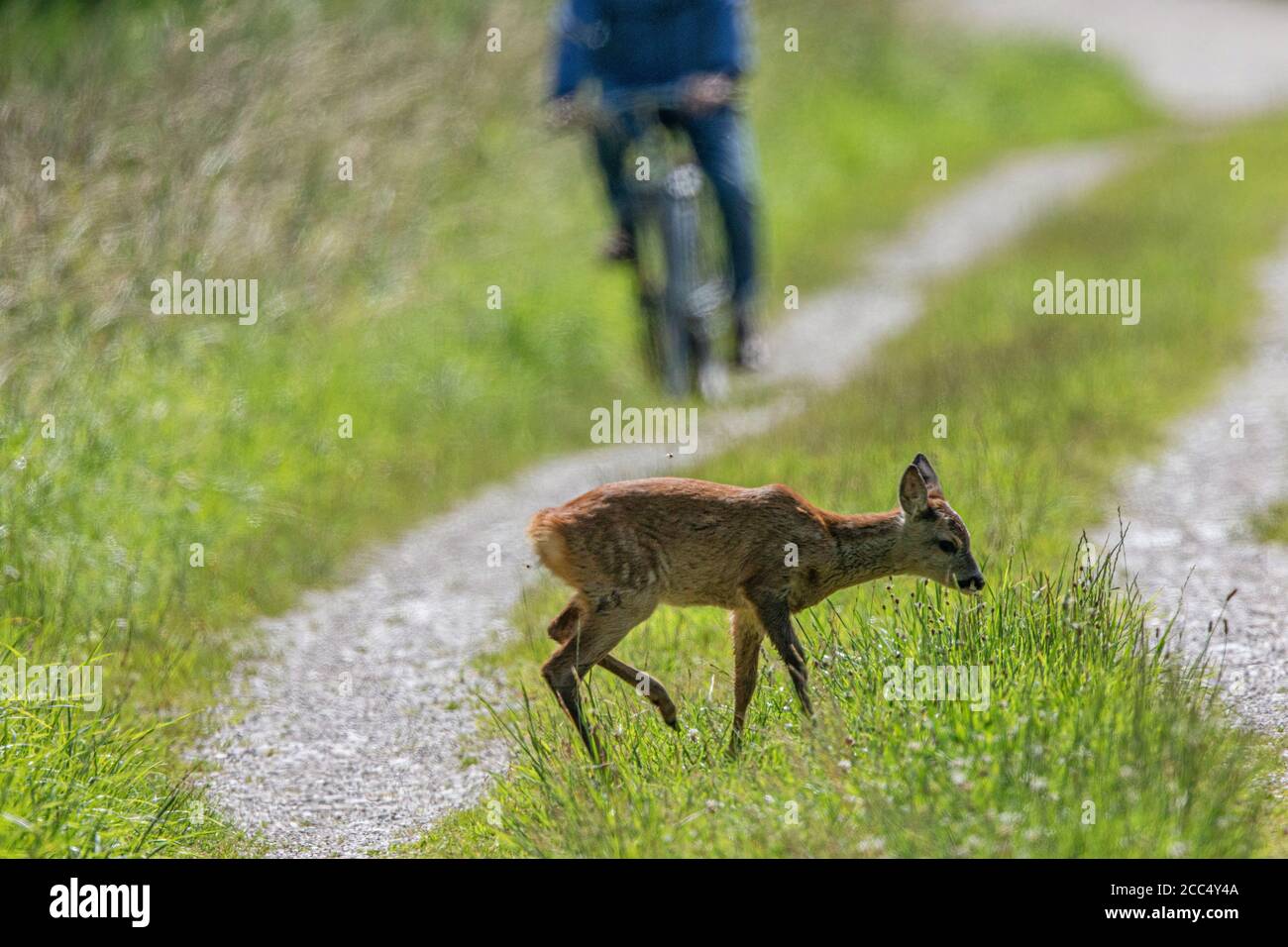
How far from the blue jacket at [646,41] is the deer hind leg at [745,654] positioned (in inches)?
295

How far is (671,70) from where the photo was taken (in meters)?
12.6

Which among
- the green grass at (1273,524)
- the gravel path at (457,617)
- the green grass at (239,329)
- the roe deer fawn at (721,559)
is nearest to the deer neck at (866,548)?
the roe deer fawn at (721,559)

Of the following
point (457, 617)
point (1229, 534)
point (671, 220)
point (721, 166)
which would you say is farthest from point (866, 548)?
point (721, 166)

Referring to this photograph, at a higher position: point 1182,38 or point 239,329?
point 1182,38

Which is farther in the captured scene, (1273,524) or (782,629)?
(1273,524)

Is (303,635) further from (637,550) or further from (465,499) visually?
(637,550)

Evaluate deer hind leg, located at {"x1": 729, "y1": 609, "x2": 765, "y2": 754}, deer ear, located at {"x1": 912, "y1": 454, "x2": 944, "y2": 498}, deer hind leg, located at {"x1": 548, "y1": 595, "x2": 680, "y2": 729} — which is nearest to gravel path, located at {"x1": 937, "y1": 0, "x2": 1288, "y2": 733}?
deer ear, located at {"x1": 912, "y1": 454, "x2": 944, "y2": 498}

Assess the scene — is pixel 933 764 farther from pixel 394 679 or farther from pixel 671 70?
pixel 671 70

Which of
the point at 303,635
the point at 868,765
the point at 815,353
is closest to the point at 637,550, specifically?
the point at 868,765

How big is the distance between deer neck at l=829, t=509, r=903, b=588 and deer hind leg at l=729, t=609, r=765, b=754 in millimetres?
370

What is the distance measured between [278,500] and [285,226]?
352 cm

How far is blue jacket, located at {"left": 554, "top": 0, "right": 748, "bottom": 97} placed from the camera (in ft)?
→ 40.7

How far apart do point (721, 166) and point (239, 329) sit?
12.6 ft

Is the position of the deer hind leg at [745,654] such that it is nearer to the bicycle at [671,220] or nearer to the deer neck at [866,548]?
the deer neck at [866,548]
